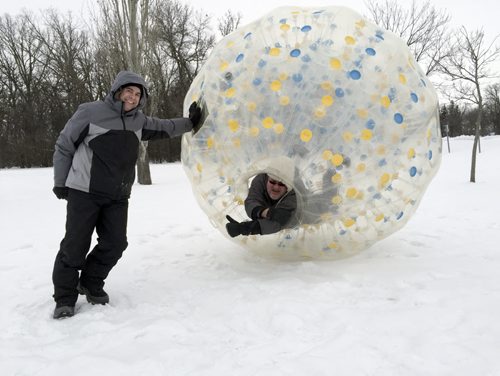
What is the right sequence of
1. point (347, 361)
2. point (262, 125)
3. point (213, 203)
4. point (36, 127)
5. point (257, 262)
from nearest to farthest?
point (347, 361) < point (262, 125) < point (213, 203) < point (257, 262) < point (36, 127)

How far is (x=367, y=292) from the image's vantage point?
3051mm

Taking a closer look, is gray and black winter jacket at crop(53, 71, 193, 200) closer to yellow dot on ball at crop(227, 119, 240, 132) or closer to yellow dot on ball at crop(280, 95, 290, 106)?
yellow dot on ball at crop(227, 119, 240, 132)

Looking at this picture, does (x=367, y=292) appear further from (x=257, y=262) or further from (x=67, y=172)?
(x=67, y=172)

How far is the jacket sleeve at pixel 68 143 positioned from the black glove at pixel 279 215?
145 cm

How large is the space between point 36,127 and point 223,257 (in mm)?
25358

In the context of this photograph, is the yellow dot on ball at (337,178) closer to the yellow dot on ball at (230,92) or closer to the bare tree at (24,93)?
the yellow dot on ball at (230,92)

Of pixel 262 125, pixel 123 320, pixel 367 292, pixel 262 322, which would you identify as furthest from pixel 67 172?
pixel 367 292

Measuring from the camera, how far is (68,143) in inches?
113

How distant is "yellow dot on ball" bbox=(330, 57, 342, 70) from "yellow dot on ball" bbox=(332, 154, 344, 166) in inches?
25.7

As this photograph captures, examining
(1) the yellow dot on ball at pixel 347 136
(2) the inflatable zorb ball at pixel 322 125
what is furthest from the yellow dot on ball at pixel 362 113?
(1) the yellow dot on ball at pixel 347 136

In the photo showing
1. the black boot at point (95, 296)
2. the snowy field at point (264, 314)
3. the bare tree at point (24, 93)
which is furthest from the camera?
the bare tree at point (24, 93)

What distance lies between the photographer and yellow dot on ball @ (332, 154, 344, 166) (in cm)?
304

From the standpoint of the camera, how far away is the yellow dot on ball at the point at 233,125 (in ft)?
10.5

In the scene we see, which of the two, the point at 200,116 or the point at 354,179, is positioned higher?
the point at 200,116
